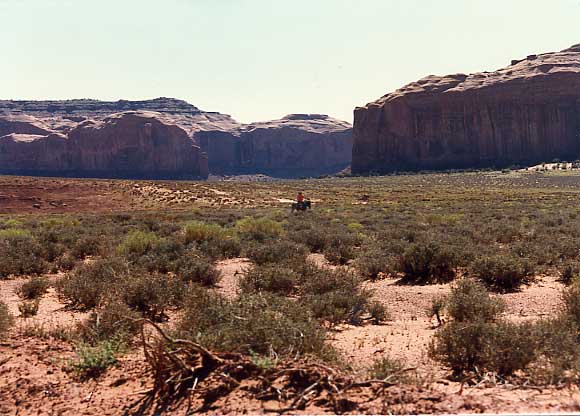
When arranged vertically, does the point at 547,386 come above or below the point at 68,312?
above

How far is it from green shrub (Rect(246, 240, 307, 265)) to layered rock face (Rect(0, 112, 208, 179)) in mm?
137847

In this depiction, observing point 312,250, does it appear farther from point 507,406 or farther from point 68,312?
point 507,406

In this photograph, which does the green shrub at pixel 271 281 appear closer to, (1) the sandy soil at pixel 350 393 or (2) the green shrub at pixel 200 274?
(2) the green shrub at pixel 200 274

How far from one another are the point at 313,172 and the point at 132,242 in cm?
16692

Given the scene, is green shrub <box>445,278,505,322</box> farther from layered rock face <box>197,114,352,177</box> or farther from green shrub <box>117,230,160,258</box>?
layered rock face <box>197,114,352,177</box>

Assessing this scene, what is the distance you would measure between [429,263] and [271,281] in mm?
4385

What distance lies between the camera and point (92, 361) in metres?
6.05

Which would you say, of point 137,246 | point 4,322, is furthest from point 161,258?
point 4,322

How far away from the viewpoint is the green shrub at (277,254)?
1437 cm

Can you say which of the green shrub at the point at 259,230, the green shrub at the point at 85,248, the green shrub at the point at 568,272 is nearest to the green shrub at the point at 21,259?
the green shrub at the point at 85,248

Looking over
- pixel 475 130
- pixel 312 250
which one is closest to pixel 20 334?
pixel 312 250

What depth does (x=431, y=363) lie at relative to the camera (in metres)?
6.48

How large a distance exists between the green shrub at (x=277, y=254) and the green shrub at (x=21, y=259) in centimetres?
634

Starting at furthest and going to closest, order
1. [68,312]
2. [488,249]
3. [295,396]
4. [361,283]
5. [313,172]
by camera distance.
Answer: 1. [313,172]
2. [488,249]
3. [361,283]
4. [68,312]
5. [295,396]
